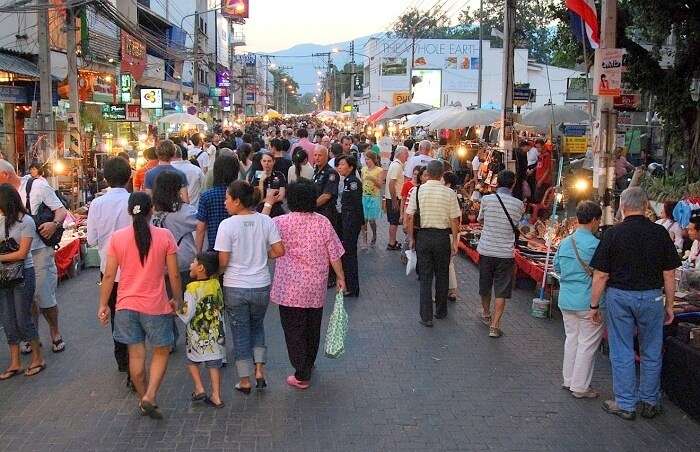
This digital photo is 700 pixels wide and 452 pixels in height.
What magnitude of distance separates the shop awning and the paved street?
10859 millimetres

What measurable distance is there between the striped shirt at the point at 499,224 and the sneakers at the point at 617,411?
2.12 meters

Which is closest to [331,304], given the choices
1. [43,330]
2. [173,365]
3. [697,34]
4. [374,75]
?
[173,365]

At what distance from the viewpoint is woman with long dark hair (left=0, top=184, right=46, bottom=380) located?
579 centimetres

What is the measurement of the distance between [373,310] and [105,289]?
399 centimetres

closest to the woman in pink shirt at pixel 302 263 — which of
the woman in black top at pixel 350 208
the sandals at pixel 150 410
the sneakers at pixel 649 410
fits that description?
the sandals at pixel 150 410

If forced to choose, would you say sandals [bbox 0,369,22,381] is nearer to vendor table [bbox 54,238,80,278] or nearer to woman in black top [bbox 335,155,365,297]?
vendor table [bbox 54,238,80,278]

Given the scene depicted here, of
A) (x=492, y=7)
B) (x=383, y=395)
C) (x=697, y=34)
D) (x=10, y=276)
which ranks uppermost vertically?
(x=492, y=7)

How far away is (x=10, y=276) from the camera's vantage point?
578 centimetres

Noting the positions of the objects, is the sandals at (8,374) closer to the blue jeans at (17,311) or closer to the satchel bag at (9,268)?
the blue jeans at (17,311)

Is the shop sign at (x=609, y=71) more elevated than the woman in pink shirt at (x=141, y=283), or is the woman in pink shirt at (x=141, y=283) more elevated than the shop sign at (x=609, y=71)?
the shop sign at (x=609, y=71)

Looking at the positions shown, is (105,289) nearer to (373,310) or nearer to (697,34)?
(373,310)

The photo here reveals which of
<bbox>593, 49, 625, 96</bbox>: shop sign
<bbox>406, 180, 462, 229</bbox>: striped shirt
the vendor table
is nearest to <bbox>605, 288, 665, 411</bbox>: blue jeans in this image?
<bbox>406, 180, 462, 229</bbox>: striped shirt

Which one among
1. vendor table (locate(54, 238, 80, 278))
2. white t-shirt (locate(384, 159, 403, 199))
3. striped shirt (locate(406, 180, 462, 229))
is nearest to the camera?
striped shirt (locate(406, 180, 462, 229))

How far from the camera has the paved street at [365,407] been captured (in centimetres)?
481
